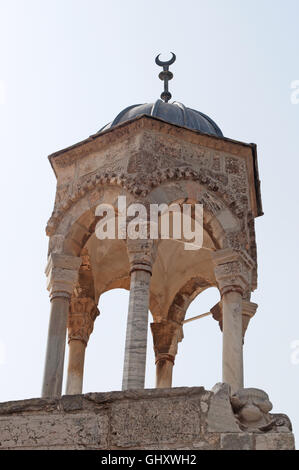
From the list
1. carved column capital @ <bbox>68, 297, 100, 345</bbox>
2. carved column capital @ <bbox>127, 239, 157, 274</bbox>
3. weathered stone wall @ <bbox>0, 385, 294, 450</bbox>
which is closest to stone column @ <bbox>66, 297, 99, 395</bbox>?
carved column capital @ <bbox>68, 297, 100, 345</bbox>

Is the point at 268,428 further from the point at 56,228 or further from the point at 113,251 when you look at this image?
the point at 113,251

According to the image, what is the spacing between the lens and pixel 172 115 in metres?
12.4

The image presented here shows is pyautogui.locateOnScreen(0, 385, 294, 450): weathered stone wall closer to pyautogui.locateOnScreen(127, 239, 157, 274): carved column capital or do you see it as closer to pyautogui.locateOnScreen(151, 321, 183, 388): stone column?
pyautogui.locateOnScreen(127, 239, 157, 274): carved column capital

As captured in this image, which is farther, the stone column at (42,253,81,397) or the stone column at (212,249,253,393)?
the stone column at (42,253,81,397)

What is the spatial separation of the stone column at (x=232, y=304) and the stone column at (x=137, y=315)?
1171 millimetres

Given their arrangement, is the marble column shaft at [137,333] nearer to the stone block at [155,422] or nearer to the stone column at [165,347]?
the stone block at [155,422]

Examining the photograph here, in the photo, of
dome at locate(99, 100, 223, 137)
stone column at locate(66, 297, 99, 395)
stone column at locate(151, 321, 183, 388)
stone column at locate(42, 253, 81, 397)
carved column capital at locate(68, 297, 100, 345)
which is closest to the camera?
stone column at locate(42, 253, 81, 397)

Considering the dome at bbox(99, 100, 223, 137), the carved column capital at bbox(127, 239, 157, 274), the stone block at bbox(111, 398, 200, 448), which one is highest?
the dome at bbox(99, 100, 223, 137)

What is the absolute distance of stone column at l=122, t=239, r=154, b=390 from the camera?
31.9 feet

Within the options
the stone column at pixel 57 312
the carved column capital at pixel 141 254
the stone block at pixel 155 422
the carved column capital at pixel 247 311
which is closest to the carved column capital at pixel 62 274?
the stone column at pixel 57 312

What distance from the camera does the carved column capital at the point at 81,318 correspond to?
42.6ft

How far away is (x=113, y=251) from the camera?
14.0m
